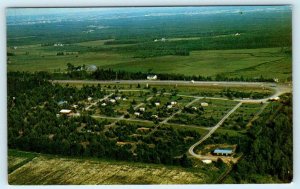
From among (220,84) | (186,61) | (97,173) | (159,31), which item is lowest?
(97,173)

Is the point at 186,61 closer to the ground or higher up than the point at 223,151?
higher up

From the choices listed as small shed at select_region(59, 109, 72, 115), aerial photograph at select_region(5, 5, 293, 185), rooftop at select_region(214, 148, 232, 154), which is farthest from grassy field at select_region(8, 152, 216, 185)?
small shed at select_region(59, 109, 72, 115)

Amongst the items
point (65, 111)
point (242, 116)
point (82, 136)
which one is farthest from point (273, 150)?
point (65, 111)

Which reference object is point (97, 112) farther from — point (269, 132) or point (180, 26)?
point (269, 132)

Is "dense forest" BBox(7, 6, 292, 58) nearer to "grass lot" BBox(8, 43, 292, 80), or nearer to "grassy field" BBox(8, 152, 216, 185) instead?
"grass lot" BBox(8, 43, 292, 80)

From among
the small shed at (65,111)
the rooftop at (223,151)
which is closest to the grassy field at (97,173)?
the rooftop at (223,151)

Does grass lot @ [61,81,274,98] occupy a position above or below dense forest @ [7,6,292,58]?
below

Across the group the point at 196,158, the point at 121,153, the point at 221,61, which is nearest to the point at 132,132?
the point at 121,153

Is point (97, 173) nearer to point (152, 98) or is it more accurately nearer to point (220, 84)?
point (152, 98)
